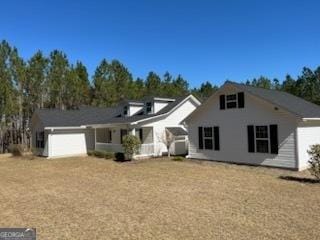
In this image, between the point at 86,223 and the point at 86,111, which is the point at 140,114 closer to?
the point at 86,111

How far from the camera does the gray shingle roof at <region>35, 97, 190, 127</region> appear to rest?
26.7 metres

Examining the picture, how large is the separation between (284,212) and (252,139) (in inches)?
371

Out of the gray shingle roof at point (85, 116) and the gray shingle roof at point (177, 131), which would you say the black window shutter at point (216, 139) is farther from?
the gray shingle roof at point (85, 116)

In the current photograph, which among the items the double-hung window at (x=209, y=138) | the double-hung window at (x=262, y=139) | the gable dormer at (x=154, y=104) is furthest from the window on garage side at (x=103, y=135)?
the double-hung window at (x=262, y=139)

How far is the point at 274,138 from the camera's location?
1673 cm

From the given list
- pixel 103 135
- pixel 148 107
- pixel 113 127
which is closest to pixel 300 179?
pixel 148 107

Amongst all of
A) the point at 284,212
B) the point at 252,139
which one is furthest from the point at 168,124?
the point at 284,212

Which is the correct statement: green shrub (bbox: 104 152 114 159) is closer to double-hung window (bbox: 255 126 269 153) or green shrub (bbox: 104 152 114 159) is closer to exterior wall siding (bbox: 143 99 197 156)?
exterior wall siding (bbox: 143 99 197 156)

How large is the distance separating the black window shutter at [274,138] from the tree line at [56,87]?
21.2 m

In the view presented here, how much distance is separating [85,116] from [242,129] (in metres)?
17.7

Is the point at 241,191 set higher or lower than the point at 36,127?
lower

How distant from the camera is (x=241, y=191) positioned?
11570mm

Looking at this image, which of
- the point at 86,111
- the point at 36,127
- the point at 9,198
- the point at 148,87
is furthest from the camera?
the point at 148,87

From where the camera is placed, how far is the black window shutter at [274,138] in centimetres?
1666
